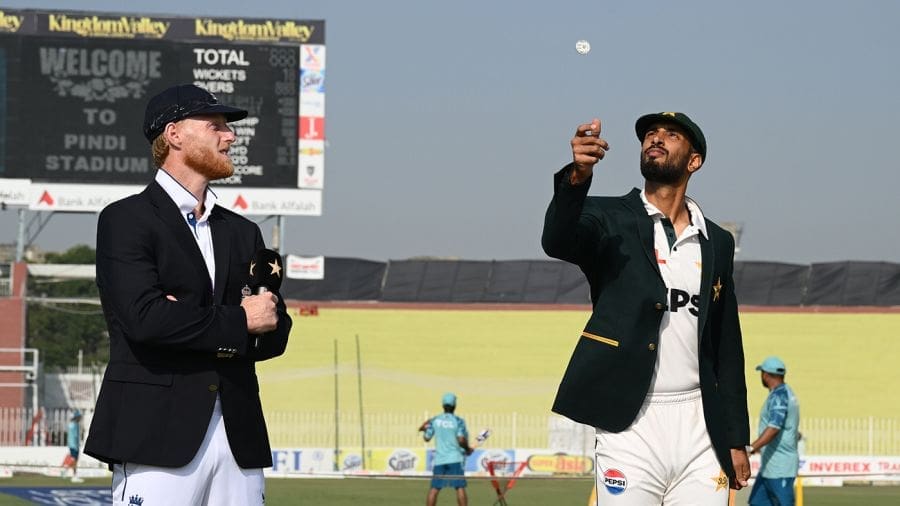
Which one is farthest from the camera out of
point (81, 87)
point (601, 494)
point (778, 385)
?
point (81, 87)

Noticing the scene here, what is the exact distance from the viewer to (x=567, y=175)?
5531mm

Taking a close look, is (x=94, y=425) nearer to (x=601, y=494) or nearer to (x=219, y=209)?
(x=219, y=209)

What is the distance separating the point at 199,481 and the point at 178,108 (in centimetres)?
114

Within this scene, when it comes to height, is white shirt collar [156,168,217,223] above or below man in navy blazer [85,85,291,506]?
above

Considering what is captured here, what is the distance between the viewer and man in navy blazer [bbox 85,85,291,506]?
462cm

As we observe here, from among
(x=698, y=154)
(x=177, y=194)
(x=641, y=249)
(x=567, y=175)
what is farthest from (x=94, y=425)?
(x=698, y=154)

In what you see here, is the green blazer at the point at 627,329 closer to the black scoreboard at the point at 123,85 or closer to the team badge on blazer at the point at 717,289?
the team badge on blazer at the point at 717,289

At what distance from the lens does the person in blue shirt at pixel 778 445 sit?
47.6 feet

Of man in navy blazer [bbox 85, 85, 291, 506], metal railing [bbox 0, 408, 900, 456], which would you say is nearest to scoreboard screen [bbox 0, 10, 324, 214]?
metal railing [bbox 0, 408, 900, 456]

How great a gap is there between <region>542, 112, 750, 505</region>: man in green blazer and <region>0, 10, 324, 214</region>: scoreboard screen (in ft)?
96.1

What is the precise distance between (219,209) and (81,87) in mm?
31151

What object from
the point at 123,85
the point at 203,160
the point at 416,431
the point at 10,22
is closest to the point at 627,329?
the point at 203,160

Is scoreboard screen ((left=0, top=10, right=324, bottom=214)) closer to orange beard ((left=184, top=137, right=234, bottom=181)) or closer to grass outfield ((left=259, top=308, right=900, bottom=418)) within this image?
grass outfield ((left=259, top=308, right=900, bottom=418))

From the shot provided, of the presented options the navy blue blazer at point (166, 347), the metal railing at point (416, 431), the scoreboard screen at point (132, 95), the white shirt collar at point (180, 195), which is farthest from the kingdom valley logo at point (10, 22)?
the navy blue blazer at point (166, 347)
